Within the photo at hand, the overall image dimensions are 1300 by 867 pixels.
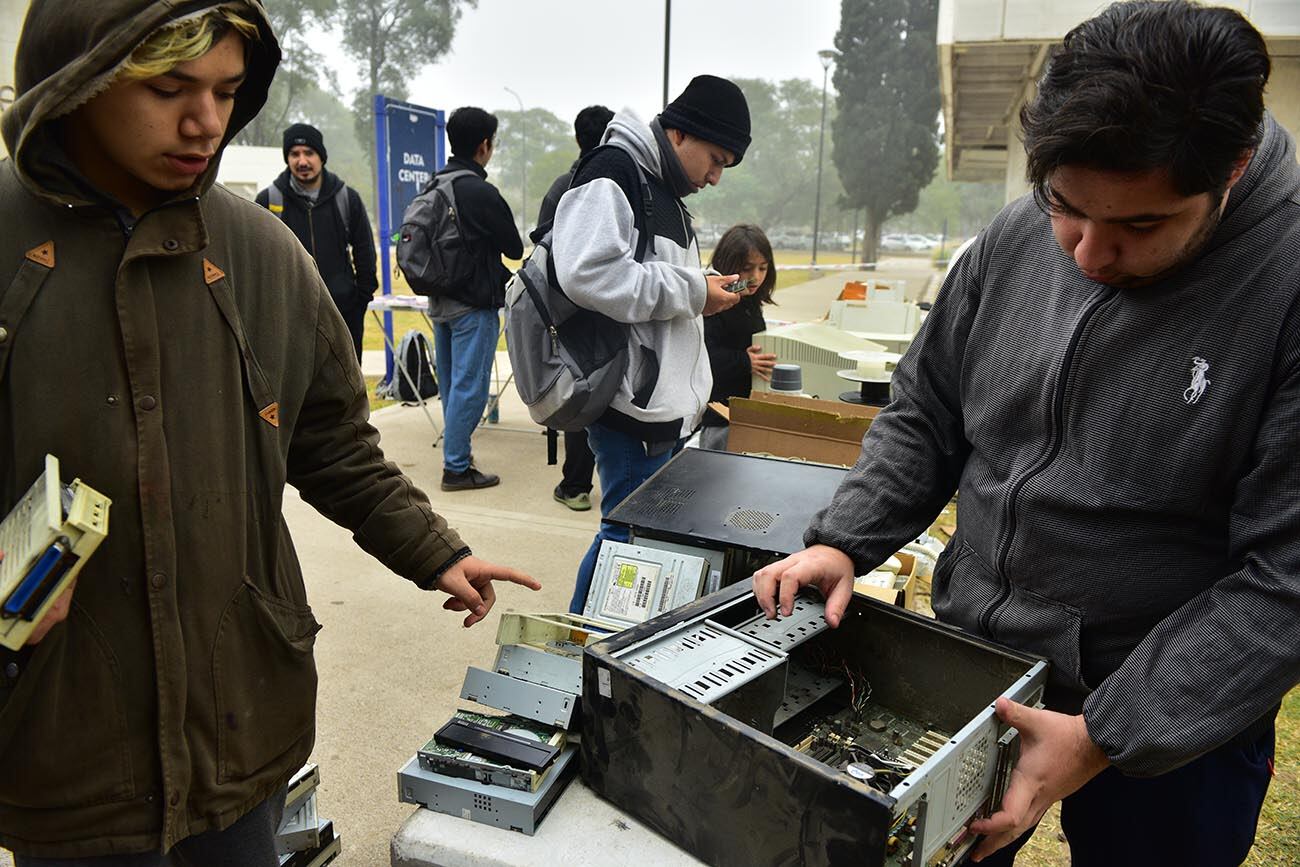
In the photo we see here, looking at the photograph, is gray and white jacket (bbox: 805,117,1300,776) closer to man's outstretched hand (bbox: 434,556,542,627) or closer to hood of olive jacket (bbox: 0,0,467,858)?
man's outstretched hand (bbox: 434,556,542,627)

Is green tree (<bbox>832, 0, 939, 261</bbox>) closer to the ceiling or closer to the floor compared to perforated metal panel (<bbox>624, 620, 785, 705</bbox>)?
closer to the ceiling

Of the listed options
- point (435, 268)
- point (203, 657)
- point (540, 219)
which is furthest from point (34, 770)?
point (435, 268)

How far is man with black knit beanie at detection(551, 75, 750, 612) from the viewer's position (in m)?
2.54

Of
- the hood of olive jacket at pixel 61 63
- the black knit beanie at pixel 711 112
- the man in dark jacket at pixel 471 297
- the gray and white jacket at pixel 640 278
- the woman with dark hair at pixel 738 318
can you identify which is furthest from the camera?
the man in dark jacket at pixel 471 297

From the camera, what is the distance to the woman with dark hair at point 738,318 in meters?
4.24

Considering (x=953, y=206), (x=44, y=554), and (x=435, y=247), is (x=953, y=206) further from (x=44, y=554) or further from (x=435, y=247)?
(x=44, y=554)

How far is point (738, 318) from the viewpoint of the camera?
13.9 feet

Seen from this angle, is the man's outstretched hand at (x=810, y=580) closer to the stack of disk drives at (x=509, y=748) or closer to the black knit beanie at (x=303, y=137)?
the stack of disk drives at (x=509, y=748)

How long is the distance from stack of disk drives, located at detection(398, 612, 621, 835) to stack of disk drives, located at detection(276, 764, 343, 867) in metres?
0.44

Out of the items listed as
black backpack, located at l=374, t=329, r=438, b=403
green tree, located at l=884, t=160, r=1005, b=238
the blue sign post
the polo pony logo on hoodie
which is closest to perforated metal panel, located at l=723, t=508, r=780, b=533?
the polo pony logo on hoodie

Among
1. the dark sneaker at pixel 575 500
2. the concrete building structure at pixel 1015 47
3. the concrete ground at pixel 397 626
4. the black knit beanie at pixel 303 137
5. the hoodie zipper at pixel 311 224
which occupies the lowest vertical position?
the concrete ground at pixel 397 626

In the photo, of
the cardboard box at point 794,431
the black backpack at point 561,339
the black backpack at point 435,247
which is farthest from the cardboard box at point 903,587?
the black backpack at point 435,247

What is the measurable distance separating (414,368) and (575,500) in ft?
8.65

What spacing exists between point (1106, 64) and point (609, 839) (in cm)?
120
